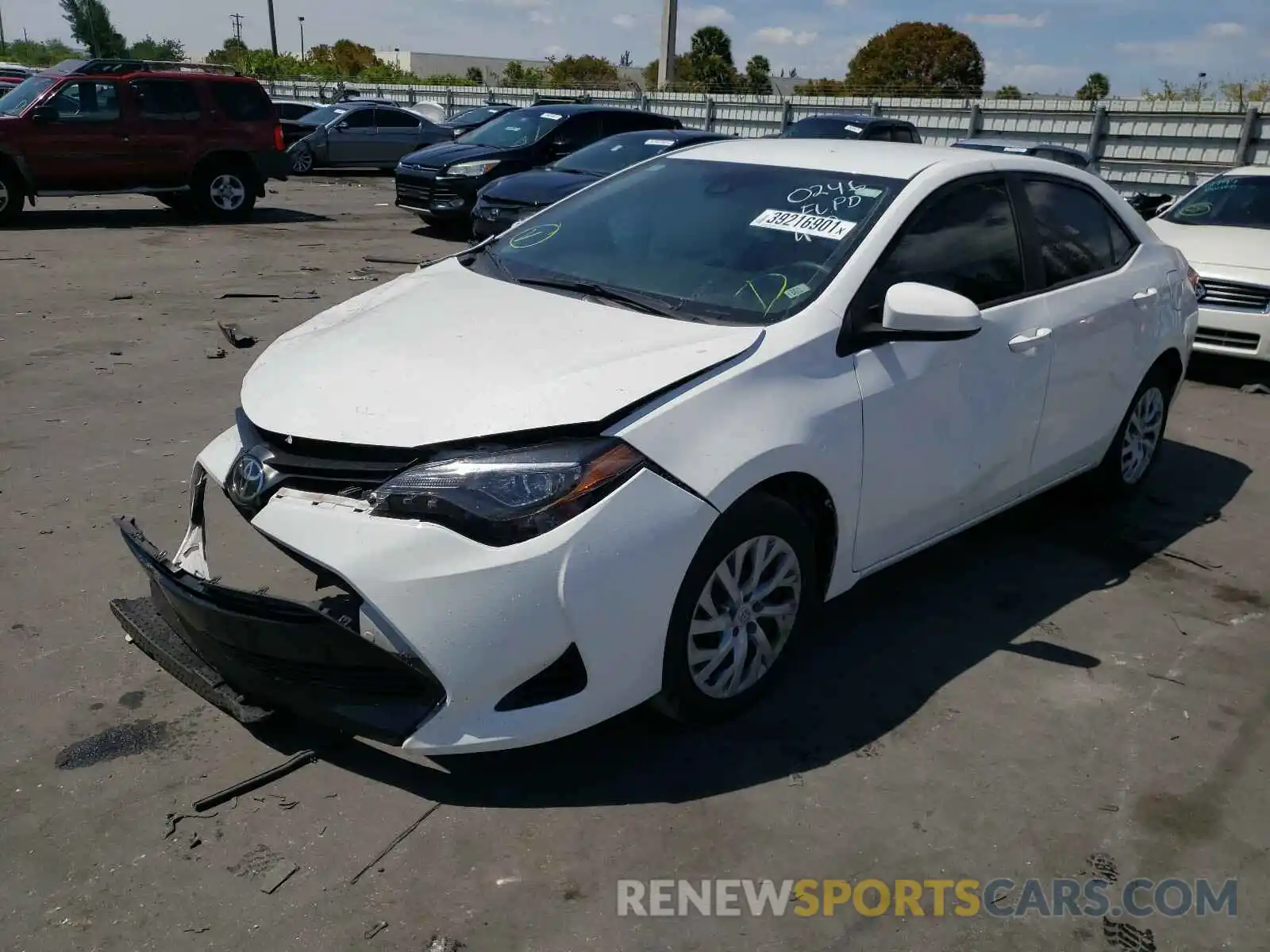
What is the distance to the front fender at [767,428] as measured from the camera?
2.95 meters

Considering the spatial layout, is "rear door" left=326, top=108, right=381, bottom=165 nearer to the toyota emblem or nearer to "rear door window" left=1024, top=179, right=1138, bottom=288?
"rear door window" left=1024, top=179, right=1138, bottom=288

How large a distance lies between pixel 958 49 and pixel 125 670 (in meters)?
76.6

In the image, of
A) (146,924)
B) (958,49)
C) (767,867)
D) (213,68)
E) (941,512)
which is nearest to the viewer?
(146,924)

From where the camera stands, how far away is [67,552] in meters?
4.41

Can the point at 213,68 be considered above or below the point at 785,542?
above

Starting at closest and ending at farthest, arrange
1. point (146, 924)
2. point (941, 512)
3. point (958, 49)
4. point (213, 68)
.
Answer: point (146, 924) → point (941, 512) → point (213, 68) → point (958, 49)

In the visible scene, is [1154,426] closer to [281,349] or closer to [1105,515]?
[1105,515]

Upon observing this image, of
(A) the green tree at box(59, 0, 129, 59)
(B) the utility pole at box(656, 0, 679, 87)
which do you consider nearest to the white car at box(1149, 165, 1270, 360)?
(B) the utility pole at box(656, 0, 679, 87)

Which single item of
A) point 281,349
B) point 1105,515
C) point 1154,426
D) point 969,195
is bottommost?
point 1105,515

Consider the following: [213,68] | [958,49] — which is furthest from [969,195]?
[958,49]

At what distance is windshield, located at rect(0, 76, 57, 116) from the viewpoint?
13.2m

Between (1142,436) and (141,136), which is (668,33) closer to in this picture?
(141,136)

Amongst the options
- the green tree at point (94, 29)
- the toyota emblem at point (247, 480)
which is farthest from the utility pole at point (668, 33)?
the green tree at point (94, 29)

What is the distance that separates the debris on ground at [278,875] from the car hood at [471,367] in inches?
43.0
